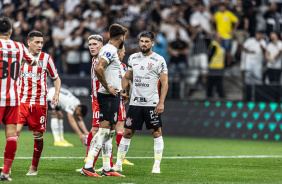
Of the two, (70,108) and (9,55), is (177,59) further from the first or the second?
(9,55)

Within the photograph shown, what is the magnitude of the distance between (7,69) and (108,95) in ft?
5.91

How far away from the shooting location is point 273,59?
70.2 ft

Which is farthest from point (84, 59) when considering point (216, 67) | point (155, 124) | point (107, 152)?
point (107, 152)

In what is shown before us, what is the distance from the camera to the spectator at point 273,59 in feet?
70.1

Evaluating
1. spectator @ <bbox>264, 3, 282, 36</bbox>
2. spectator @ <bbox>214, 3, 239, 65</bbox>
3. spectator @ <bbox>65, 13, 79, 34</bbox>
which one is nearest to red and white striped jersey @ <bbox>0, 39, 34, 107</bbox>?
spectator @ <bbox>214, 3, 239, 65</bbox>

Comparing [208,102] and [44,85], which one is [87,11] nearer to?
[208,102]

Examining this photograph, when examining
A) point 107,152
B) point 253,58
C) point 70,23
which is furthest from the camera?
point 70,23

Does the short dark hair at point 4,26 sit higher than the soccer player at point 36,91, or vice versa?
the short dark hair at point 4,26

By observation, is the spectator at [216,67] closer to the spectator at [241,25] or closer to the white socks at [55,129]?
the spectator at [241,25]

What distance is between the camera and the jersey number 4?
8.91m

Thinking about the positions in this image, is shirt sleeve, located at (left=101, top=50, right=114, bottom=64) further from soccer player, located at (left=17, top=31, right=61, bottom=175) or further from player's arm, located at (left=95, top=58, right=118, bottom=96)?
soccer player, located at (left=17, top=31, right=61, bottom=175)

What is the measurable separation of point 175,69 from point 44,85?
11.6 meters

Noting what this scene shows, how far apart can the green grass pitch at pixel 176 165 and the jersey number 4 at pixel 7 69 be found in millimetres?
1574

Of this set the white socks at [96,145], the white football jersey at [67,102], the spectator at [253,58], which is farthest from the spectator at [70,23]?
the white socks at [96,145]
